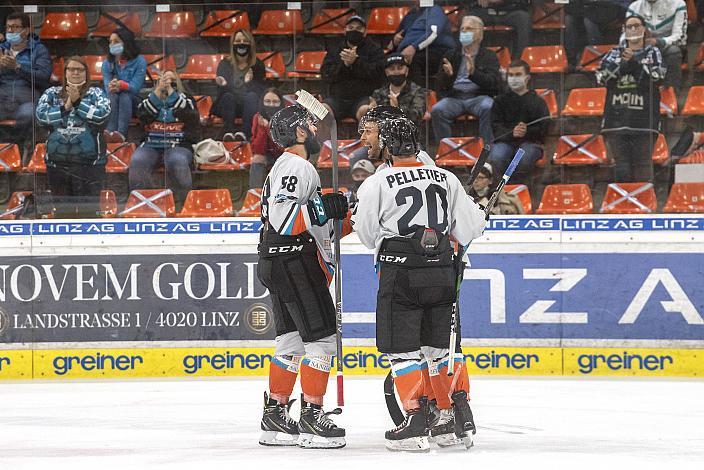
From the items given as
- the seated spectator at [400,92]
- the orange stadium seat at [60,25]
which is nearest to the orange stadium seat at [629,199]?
the seated spectator at [400,92]

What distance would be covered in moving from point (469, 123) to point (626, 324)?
1.62 meters

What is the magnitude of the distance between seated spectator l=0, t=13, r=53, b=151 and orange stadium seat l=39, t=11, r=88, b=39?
0.31ft

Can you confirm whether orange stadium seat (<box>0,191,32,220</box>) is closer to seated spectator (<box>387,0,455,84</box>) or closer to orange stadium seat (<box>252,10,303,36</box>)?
orange stadium seat (<box>252,10,303,36</box>)

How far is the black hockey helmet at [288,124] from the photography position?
4.88m

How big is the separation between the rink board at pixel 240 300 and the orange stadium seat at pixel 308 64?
104 cm

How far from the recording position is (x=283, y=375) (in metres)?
4.95

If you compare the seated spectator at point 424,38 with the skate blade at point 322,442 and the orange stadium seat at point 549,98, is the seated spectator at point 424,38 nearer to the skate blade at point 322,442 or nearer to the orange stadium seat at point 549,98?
the orange stadium seat at point 549,98

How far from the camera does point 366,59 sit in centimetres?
750

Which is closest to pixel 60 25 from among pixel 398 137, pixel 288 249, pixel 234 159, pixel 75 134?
pixel 75 134

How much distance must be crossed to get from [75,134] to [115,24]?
78 centimetres

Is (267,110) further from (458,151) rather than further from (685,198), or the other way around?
(685,198)

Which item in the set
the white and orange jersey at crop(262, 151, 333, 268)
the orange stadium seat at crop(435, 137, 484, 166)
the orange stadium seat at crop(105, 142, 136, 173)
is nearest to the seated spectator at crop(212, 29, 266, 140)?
the orange stadium seat at crop(105, 142, 136, 173)

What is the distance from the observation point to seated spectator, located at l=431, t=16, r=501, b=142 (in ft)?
24.2

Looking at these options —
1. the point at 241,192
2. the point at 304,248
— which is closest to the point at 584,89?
the point at 241,192
